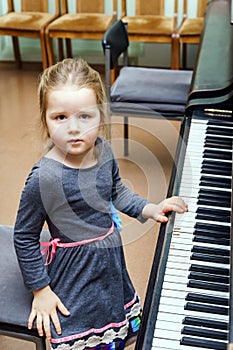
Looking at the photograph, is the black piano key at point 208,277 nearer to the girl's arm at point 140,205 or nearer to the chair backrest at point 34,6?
the girl's arm at point 140,205

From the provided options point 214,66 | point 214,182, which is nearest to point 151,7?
point 214,66

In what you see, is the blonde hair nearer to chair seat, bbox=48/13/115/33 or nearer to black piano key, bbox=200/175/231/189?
black piano key, bbox=200/175/231/189

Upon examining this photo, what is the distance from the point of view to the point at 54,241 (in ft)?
5.21

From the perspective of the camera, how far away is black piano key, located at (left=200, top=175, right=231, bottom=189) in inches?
70.4

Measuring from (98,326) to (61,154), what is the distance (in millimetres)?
480

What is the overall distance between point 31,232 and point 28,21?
13.0ft

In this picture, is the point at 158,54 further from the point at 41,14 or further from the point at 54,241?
the point at 54,241

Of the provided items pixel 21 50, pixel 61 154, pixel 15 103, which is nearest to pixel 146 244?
pixel 61 154

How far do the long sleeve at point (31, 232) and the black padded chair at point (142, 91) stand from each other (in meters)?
1.78

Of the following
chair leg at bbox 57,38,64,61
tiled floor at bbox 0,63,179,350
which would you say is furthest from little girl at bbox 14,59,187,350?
chair leg at bbox 57,38,64,61

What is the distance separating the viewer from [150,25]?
4.90 m

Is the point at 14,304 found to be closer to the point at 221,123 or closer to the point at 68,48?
the point at 221,123

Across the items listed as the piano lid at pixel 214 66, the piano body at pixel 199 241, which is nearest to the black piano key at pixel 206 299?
the piano body at pixel 199 241

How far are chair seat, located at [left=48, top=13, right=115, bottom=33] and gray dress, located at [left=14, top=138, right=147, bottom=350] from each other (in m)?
3.48
